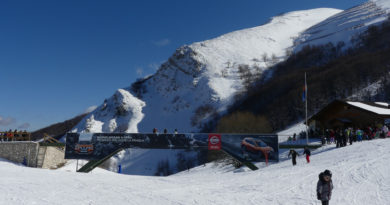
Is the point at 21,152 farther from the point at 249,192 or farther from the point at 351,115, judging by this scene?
the point at 351,115

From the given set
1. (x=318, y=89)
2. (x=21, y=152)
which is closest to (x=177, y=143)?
(x=21, y=152)

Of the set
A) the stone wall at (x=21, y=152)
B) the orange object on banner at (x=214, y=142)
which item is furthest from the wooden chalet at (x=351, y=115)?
the stone wall at (x=21, y=152)

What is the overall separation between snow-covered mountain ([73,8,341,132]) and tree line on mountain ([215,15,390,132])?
10596 mm

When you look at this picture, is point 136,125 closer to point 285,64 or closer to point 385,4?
point 285,64

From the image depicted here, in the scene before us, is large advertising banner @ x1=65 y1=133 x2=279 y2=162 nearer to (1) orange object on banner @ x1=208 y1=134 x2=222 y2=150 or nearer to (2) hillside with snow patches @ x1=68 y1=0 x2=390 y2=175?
(1) orange object on banner @ x1=208 y1=134 x2=222 y2=150

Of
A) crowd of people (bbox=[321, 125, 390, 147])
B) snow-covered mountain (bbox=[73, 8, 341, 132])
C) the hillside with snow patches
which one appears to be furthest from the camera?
snow-covered mountain (bbox=[73, 8, 341, 132])

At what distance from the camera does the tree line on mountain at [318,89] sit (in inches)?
2210

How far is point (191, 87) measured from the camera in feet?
378

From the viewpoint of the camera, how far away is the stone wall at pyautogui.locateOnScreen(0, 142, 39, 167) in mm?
25484

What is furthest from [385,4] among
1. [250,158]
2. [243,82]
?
[250,158]

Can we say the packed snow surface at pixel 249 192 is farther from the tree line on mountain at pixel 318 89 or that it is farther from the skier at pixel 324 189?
the tree line on mountain at pixel 318 89

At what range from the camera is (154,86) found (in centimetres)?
12712

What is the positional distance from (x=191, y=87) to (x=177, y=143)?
301ft

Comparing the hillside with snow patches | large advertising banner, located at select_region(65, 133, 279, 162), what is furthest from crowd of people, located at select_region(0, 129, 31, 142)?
the hillside with snow patches
